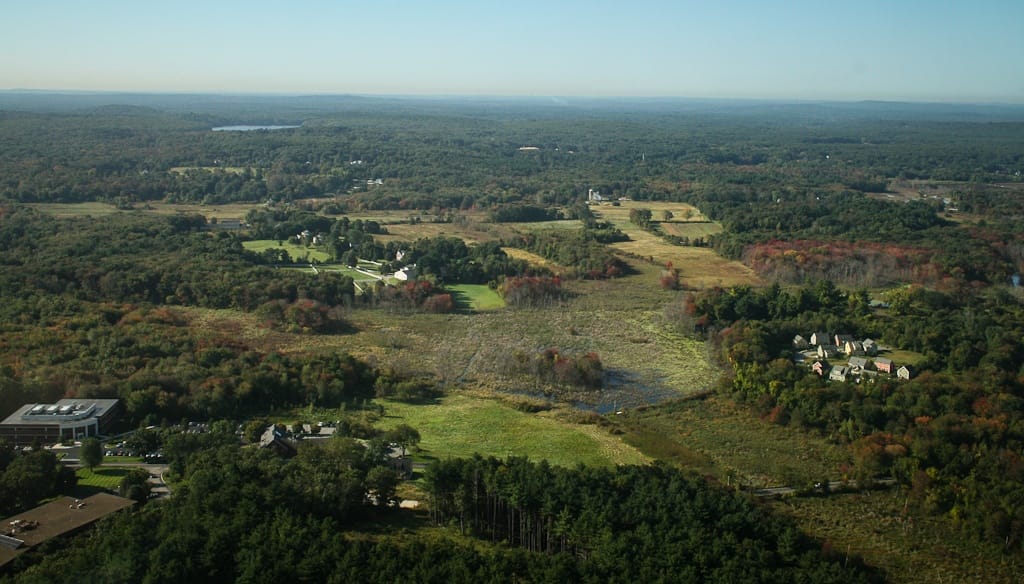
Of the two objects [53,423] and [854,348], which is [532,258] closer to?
[854,348]

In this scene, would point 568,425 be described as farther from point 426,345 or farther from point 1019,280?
point 1019,280

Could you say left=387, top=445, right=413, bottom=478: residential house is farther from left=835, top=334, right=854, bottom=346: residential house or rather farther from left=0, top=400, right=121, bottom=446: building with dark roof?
left=835, top=334, right=854, bottom=346: residential house

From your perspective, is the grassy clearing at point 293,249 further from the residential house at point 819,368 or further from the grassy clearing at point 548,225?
the residential house at point 819,368

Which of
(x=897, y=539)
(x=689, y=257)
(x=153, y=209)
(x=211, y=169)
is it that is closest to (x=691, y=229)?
(x=689, y=257)

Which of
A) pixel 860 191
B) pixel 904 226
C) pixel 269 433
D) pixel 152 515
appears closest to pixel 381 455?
pixel 269 433

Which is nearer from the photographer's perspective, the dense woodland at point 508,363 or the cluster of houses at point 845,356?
the dense woodland at point 508,363

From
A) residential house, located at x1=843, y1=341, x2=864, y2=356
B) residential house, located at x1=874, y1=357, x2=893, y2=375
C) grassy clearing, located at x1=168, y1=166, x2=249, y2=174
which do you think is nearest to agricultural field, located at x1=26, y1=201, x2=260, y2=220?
grassy clearing, located at x1=168, y1=166, x2=249, y2=174

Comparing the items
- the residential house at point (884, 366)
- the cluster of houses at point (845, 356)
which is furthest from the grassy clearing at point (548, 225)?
the residential house at point (884, 366)
